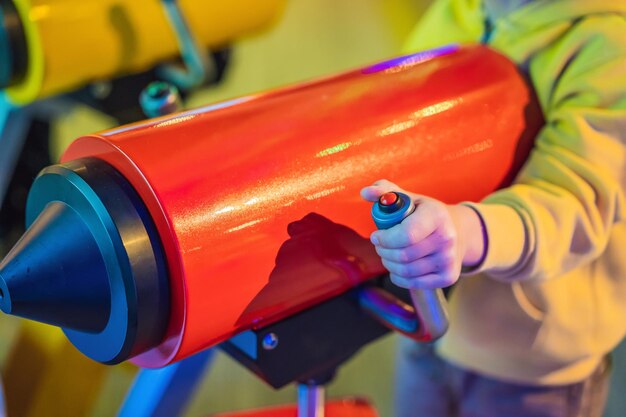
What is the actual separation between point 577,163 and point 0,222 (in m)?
0.98

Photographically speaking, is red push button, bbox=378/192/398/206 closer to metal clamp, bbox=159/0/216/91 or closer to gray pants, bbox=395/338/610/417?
gray pants, bbox=395/338/610/417

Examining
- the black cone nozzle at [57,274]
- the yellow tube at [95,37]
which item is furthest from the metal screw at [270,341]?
the yellow tube at [95,37]

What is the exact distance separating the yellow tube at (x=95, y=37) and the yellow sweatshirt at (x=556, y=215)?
0.33 metres

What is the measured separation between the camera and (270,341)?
0.52 metres

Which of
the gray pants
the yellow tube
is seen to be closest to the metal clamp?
the yellow tube

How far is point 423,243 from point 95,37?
0.51 m

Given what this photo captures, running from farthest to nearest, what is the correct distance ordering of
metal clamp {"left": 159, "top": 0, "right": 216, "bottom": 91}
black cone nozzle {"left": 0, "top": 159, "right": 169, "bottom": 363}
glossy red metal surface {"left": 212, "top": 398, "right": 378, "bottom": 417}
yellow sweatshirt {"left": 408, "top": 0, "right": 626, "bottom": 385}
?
metal clamp {"left": 159, "top": 0, "right": 216, "bottom": 91}, glossy red metal surface {"left": 212, "top": 398, "right": 378, "bottom": 417}, yellow sweatshirt {"left": 408, "top": 0, "right": 626, "bottom": 385}, black cone nozzle {"left": 0, "top": 159, "right": 169, "bottom": 363}

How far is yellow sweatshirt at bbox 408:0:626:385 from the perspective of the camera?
21.0 inches

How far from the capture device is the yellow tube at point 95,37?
76 cm

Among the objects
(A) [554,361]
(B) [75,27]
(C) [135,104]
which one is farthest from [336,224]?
(C) [135,104]

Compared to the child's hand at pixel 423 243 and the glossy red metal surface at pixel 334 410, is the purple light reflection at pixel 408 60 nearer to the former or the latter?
the child's hand at pixel 423 243

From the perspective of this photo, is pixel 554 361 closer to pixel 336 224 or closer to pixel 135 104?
pixel 336 224

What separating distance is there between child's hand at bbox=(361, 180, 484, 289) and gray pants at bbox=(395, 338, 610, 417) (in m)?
0.31

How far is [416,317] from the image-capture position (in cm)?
53
